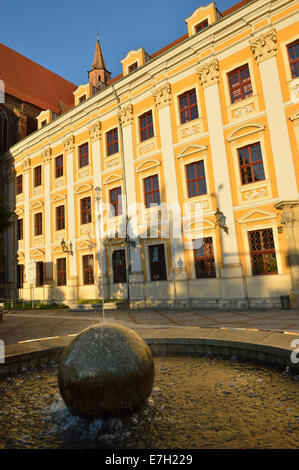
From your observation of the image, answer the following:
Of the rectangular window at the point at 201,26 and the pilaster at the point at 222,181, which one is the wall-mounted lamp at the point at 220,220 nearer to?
the pilaster at the point at 222,181

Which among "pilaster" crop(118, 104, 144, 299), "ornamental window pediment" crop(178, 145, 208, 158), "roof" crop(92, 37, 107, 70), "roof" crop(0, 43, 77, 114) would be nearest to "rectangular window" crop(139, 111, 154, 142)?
"pilaster" crop(118, 104, 144, 299)

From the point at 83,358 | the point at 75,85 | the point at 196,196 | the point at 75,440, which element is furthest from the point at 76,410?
the point at 75,85

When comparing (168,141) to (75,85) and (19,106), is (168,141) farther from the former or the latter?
(75,85)

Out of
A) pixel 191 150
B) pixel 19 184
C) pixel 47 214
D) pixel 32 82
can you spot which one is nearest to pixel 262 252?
pixel 191 150

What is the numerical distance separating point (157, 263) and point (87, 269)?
244 inches

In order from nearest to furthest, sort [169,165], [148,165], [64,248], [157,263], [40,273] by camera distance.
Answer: [169,165] < [157,263] < [148,165] < [64,248] < [40,273]

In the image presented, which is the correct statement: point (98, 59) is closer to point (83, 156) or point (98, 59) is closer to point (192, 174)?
point (83, 156)

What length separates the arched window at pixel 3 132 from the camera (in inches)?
1142

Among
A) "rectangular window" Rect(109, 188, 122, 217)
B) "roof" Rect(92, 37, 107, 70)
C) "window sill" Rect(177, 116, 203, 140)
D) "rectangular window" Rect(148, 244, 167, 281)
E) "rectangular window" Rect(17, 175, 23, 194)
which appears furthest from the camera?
"roof" Rect(92, 37, 107, 70)

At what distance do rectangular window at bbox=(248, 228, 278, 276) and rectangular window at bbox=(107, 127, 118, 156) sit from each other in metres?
11.3

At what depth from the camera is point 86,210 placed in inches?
819

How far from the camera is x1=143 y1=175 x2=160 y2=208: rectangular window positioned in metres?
17.1

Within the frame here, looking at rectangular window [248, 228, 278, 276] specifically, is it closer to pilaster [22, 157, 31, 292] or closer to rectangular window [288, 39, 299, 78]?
rectangular window [288, 39, 299, 78]

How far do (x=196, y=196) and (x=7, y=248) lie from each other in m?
20.1
